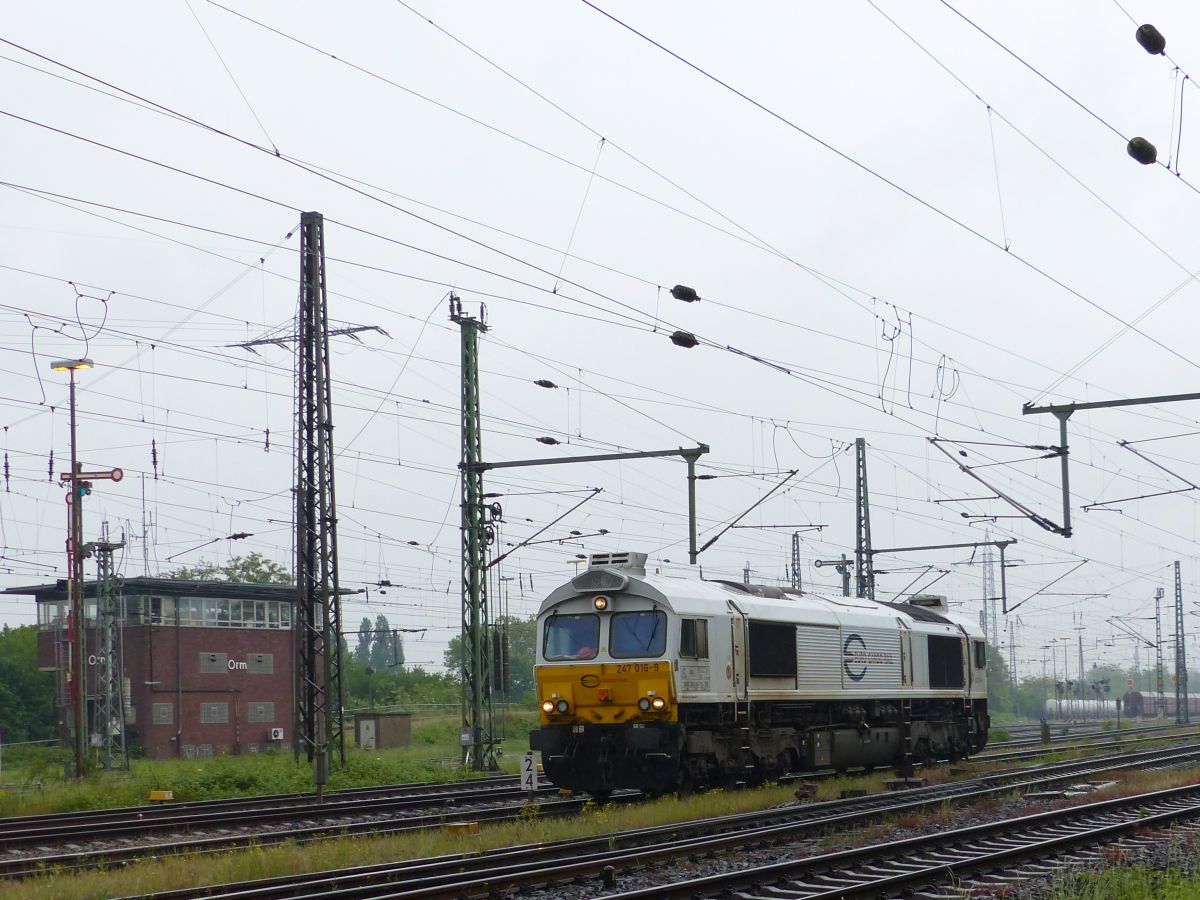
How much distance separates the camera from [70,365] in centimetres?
2953

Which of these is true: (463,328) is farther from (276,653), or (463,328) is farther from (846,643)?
(276,653)

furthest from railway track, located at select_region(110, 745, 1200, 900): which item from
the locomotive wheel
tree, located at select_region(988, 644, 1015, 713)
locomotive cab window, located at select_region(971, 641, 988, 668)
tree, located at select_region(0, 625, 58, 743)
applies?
tree, located at select_region(988, 644, 1015, 713)

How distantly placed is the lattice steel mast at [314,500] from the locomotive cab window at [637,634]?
6.46 meters

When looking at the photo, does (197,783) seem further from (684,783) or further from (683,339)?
(683,339)

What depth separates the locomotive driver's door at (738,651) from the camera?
23.7 metres

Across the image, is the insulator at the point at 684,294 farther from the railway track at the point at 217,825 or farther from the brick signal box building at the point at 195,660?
the brick signal box building at the point at 195,660

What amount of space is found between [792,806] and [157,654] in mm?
42076

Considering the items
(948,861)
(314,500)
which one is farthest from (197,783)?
(948,861)

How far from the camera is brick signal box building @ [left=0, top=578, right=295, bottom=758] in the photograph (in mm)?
56250

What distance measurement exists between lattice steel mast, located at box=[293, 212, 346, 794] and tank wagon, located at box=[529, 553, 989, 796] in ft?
17.5

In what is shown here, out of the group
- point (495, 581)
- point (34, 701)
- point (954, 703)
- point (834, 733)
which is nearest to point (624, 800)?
point (834, 733)

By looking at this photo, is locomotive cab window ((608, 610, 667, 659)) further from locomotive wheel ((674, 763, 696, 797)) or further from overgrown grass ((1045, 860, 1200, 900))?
overgrown grass ((1045, 860, 1200, 900))

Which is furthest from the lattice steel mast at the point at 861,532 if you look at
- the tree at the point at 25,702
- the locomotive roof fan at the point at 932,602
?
the tree at the point at 25,702

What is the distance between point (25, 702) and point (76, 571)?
143ft
